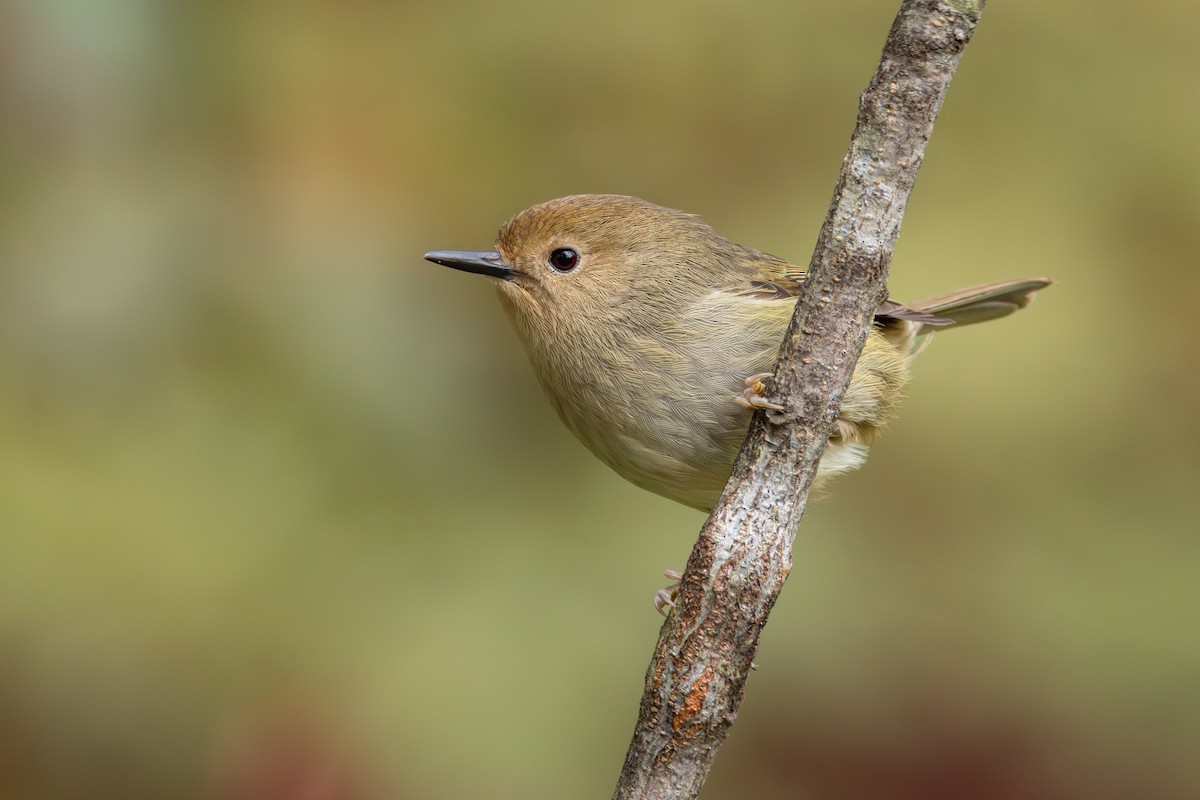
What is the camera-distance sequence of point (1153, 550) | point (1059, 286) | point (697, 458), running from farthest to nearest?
point (1059, 286)
point (1153, 550)
point (697, 458)

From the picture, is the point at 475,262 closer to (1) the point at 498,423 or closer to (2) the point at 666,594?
(1) the point at 498,423

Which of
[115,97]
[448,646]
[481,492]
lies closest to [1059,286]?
[481,492]

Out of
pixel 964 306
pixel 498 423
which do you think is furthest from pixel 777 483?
pixel 964 306

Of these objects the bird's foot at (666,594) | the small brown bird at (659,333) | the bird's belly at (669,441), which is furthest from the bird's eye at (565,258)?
the bird's foot at (666,594)

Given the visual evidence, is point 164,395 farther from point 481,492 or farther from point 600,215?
point 600,215

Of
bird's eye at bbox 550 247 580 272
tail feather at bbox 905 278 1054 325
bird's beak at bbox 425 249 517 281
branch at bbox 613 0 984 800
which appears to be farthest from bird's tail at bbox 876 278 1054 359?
branch at bbox 613 0 984 800

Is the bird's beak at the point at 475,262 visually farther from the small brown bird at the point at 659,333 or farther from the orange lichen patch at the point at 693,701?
the orange lichen patch at the point at 693,701
